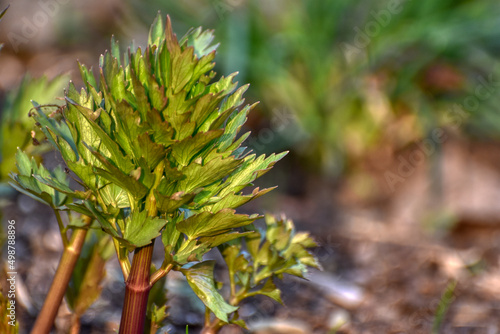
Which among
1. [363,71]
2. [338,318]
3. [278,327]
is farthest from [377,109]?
[278,327]

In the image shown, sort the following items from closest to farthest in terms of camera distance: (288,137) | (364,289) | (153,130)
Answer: (153,130)
(364,289)
(288,137)

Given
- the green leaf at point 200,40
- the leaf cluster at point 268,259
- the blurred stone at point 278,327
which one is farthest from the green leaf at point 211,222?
the blurred stone at point 278,327

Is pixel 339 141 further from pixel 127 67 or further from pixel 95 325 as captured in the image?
pixel 127 67

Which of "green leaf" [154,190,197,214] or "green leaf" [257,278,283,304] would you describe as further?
"green leaf" [257,278,283,304]

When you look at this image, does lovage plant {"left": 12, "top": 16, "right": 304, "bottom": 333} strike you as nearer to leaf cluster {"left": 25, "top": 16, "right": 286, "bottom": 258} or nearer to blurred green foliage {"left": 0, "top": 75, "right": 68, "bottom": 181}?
leaf cluster {"left": 25, "top": 16, "right": 286, "bottom": 258}

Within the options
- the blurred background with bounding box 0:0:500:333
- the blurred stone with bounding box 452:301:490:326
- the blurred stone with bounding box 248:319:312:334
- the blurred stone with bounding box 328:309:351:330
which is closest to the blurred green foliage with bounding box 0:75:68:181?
the blurred stone with bounding box 248:319:312:334

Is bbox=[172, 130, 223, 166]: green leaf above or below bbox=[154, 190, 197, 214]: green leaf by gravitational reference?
above

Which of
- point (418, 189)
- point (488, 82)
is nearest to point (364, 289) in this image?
point (418, 189)
